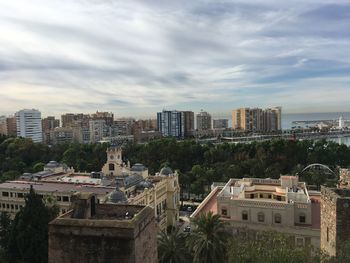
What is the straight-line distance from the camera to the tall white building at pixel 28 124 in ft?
517

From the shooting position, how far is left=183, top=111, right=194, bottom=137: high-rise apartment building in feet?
581

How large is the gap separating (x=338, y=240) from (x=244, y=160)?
4765 cm

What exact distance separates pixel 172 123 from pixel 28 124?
6659cm

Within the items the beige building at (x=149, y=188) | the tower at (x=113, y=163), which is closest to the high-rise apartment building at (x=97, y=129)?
the tower at (x=113, y=163)

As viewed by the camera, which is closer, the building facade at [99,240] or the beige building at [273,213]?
the building facade at [99,240]

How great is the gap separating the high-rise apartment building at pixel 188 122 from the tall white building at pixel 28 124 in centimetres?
7105

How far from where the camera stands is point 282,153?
2404 inches

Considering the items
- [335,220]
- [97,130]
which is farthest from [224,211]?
[97,130]

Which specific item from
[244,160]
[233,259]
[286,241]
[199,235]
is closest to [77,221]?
[233,259]

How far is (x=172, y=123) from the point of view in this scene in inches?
6708

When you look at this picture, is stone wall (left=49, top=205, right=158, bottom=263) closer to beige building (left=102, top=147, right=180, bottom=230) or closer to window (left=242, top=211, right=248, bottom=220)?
window (left=242, top=211, right=248, bottom=220)

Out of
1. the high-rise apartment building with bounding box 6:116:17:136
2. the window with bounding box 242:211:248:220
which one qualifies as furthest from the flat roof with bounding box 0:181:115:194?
the high-rise apartment building with bounding box 6:116:17:136

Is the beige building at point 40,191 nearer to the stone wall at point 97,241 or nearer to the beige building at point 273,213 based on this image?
the beige building at point 273,213

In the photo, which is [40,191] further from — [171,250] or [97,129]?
[97,129]
